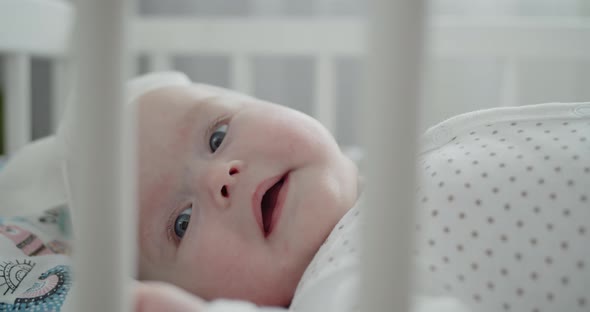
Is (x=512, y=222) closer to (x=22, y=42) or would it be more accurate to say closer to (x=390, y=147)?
(x=390, y=147)

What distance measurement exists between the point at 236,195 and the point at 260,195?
0.08 ft

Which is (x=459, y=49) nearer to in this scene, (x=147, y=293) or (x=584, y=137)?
(x=584, y=137)

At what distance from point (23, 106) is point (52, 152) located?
284mm

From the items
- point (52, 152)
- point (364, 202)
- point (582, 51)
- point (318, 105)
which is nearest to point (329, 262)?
point (364, 202)

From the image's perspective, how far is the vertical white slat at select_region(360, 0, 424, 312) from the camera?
0.81 ft

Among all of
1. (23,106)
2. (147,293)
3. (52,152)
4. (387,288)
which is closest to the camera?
(387,288)

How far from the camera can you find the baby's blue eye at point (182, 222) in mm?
637

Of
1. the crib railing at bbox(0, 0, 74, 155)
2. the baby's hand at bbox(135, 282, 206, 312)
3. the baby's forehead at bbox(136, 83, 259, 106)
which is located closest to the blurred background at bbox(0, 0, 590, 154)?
the crib railing at bbox(0, 0, 74, 155)

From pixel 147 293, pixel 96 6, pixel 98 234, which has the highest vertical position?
pixel 96 6

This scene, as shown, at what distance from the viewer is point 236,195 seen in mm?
605

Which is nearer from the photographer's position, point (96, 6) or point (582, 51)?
point (96, 6)

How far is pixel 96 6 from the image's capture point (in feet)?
0.89

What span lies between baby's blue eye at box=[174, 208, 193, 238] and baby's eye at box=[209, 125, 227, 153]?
81mm

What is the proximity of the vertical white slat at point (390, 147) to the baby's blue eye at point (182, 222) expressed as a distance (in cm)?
39
